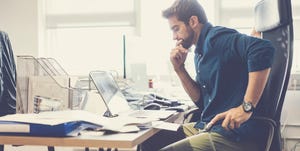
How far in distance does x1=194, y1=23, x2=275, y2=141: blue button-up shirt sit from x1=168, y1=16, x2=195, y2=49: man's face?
3.1 inches

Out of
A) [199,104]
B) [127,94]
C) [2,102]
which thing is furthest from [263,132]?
[2,102]

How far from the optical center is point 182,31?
6.10 feet

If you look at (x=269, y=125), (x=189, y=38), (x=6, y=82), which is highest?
(x=189, y=38)

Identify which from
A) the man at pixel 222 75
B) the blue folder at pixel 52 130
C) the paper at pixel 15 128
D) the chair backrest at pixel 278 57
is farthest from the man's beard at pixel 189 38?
the paper at pixel 15 128

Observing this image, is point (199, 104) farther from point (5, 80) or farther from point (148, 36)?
point (148, 36)

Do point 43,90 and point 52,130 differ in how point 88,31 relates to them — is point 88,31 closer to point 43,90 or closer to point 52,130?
point 43,90

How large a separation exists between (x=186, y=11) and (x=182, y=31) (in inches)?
3.8

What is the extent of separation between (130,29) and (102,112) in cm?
213

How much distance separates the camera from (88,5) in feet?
13.5

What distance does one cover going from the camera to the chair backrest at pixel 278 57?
1.56 m

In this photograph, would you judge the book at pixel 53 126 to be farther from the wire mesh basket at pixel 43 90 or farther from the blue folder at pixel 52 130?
the wire mesh basket at pixel 43 90

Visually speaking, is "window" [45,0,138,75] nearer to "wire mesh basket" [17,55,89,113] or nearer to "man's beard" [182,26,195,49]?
"wire mesh basket" [17,55,89,113]

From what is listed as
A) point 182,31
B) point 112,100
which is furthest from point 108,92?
point 182,31

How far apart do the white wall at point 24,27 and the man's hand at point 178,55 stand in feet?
7.88
